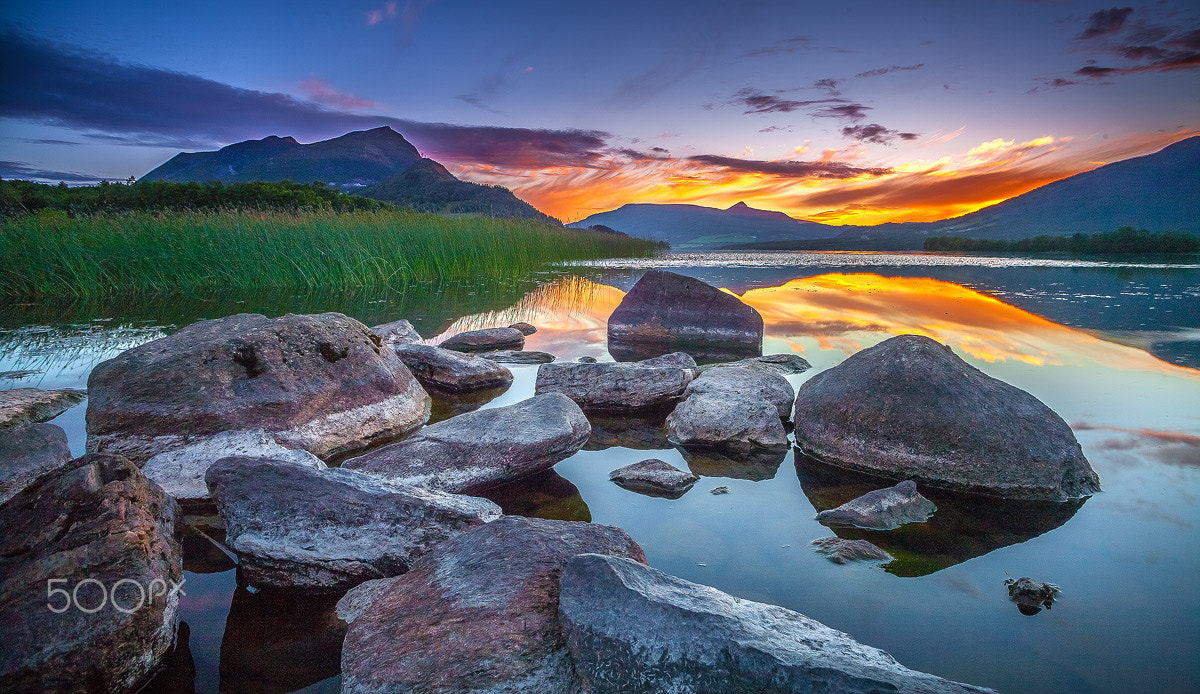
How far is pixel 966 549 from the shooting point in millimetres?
2311

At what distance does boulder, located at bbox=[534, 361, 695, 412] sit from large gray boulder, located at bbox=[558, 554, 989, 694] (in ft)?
8.30

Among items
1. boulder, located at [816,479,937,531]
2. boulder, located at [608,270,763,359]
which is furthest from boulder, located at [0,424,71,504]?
boulder, located at [608,270,763,359]

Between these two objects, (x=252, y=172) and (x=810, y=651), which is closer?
(x=810, y=651)

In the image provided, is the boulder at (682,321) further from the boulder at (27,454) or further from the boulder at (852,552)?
the boulder at (27,454)

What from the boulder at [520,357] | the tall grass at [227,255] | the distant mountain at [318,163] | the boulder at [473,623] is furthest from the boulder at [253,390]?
the distant mountain at [318,163]

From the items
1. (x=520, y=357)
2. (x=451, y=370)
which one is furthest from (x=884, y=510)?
(x=520, y=357)

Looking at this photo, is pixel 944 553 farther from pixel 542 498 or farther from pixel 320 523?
pixel 320 523

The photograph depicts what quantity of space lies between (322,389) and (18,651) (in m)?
2.15

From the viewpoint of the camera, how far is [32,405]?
147 inches

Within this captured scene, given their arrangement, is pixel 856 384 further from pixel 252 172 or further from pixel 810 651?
pixel 252 172

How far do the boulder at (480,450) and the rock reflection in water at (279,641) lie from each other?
0.71 meters

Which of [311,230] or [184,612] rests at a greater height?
[311,230]

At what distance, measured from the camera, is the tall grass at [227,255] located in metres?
10.5

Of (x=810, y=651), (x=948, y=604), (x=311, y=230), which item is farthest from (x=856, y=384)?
(x=311, y=230)
